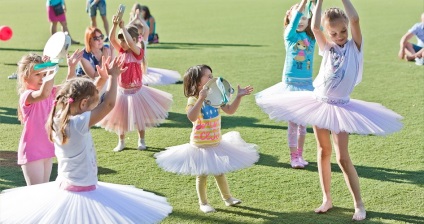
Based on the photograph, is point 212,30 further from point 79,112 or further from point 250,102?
point 79,112

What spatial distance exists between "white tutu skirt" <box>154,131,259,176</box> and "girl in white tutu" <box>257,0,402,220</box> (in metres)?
0.47

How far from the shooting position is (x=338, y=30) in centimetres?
560

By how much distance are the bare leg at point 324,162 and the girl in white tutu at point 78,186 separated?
185 centimetres

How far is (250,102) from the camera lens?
35.2 feet

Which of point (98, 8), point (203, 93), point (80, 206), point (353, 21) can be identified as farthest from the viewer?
point (98, 8)

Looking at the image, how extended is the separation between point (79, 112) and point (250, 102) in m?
6.34

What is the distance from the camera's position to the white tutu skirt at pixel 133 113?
778 centimetres

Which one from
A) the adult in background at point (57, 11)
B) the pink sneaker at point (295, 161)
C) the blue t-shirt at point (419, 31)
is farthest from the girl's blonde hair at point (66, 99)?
the adult in background at point (57, 11)

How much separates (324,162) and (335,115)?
1.90ft

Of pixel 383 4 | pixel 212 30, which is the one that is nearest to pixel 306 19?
pixel 212 30

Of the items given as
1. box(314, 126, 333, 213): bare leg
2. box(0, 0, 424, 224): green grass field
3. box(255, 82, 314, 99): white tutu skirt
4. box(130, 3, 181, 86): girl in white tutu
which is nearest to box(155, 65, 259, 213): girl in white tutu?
box(0, 0, 424, 224): green grass field

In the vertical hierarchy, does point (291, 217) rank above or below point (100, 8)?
below

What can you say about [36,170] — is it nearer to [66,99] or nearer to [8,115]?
[66,99]

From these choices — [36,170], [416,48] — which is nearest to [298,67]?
[36,170]
